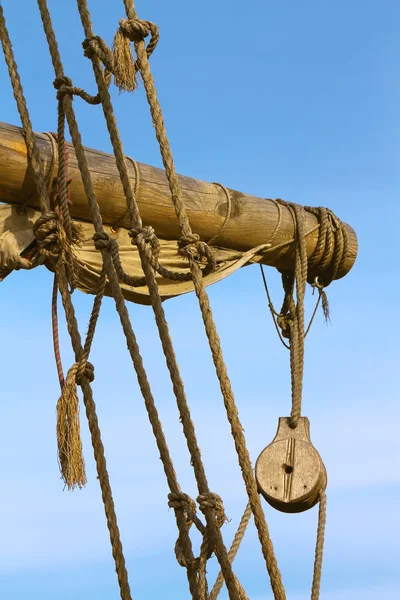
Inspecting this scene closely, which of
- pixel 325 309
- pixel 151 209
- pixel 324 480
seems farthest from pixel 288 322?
pixel 151 209

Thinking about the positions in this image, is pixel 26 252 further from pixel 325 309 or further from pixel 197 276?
pixel 325 309

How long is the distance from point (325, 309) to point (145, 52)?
2175 millimetres

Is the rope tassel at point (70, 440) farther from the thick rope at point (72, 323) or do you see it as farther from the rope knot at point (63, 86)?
the rope knot at point (63, 86)

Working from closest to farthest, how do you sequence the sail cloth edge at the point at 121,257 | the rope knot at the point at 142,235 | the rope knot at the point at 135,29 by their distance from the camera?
the rope knot at the point at 142,235 → the rope knot at the point at 135,29 → the sail cloth edge at the point at 121,257

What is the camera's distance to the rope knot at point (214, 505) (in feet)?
10.8

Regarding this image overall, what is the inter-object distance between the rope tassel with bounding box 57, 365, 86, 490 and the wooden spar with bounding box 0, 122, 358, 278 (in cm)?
89

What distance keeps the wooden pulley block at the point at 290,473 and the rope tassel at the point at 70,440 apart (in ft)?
5.26

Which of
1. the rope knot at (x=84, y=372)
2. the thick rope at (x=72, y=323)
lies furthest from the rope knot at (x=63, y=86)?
the rope knot at (x=84, y=372)

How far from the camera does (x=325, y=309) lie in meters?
5.55

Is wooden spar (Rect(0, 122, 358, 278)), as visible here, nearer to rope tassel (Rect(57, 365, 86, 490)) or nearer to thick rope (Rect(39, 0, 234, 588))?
thick rope (Rect(39, 0, 234, 588))

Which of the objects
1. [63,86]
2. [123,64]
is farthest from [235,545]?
[123,64]

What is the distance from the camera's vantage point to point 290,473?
4977 millimetres

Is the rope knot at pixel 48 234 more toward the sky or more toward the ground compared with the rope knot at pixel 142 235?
more toward the sky

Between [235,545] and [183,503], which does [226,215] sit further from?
[183,503]
